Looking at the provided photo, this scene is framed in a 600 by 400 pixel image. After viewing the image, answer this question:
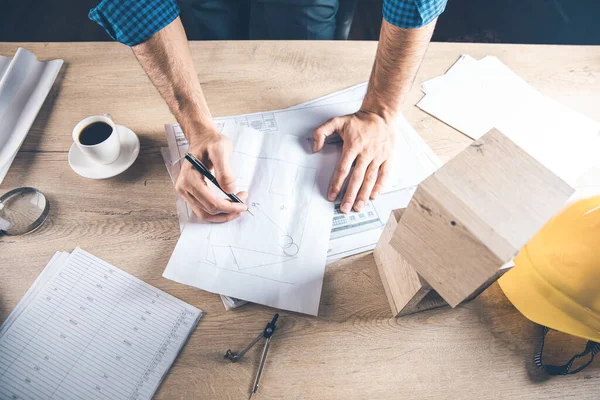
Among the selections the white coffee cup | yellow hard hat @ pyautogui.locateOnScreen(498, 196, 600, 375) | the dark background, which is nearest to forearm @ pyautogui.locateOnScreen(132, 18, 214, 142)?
the white coffee cup

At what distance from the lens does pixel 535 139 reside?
872mm

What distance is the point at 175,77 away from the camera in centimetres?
83

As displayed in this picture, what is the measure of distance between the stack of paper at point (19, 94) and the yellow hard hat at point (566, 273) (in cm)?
105

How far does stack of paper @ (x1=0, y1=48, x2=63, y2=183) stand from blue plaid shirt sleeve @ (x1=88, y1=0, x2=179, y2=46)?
254 millimetres

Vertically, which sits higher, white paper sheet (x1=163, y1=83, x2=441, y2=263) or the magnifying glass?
white paper sheet (x1=163, y1=83, x2=441, y2=263)

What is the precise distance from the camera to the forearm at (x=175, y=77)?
816mm

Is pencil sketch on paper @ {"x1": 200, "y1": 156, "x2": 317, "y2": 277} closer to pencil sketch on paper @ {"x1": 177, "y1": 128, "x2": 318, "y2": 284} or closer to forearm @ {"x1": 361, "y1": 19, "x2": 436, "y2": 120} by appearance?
pencil sketch on paper @ {"x1": 177, "y1": 128, "x2": 318, "y2": 284}

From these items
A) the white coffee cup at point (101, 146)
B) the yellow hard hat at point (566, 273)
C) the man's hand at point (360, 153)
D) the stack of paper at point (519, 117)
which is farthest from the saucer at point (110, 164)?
the yellow hard hat at point (566, 273)

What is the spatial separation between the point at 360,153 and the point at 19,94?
825mm

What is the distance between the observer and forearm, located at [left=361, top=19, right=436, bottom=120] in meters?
0.82

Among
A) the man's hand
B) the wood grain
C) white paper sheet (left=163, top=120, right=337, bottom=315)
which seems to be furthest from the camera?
the man's hand

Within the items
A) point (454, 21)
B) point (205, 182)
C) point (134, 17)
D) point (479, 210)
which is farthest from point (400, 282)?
point (454, 21)

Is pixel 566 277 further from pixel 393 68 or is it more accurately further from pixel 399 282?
pixel 393 68

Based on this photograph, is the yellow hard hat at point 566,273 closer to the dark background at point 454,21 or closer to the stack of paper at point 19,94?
the stack of paper at point 19,94
